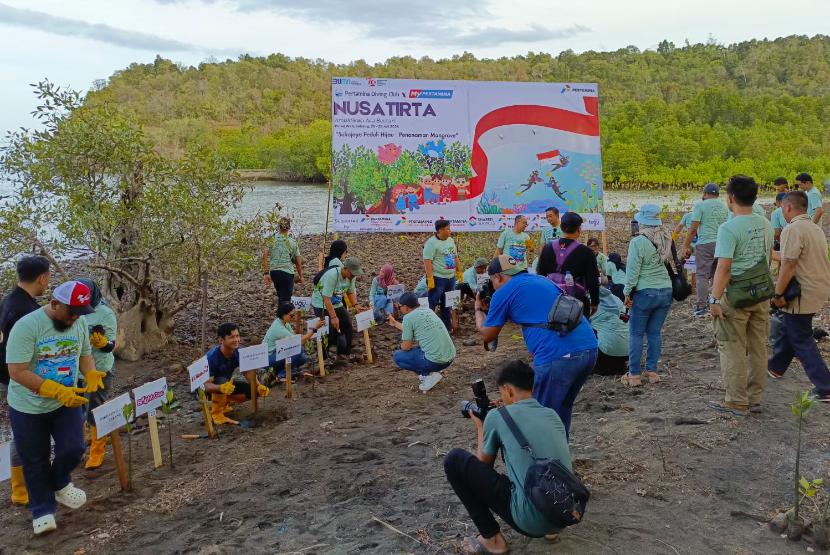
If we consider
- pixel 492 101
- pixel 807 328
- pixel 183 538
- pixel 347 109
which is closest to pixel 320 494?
pixel 183 538

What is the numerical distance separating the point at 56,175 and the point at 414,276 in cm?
758

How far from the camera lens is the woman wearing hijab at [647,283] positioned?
640 cm

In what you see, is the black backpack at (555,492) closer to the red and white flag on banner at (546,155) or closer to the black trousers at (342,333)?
the black trousers at (342,333)

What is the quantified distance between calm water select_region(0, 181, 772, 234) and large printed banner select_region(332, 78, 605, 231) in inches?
475

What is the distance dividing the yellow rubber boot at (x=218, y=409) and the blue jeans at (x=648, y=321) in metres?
4.03

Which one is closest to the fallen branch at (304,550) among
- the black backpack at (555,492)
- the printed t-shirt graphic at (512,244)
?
the black backpack at (555,492)

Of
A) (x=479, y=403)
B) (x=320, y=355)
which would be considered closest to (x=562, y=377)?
(x=479, y=403)

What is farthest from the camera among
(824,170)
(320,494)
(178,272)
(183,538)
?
(824,170)

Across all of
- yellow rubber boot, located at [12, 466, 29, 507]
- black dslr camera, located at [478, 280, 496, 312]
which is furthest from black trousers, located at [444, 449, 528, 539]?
yellow rubber boot, located at [12, 466, 29, 507]

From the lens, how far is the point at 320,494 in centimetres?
495

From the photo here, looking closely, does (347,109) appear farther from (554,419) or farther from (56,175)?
(554,419)

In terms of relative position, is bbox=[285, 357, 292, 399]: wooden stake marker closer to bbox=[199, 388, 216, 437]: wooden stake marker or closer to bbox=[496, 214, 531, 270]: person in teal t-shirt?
bbox=[199, 388, 216, 437]: wooden stake marker

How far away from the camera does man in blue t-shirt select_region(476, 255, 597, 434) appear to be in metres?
4.30

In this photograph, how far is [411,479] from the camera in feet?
16.5
